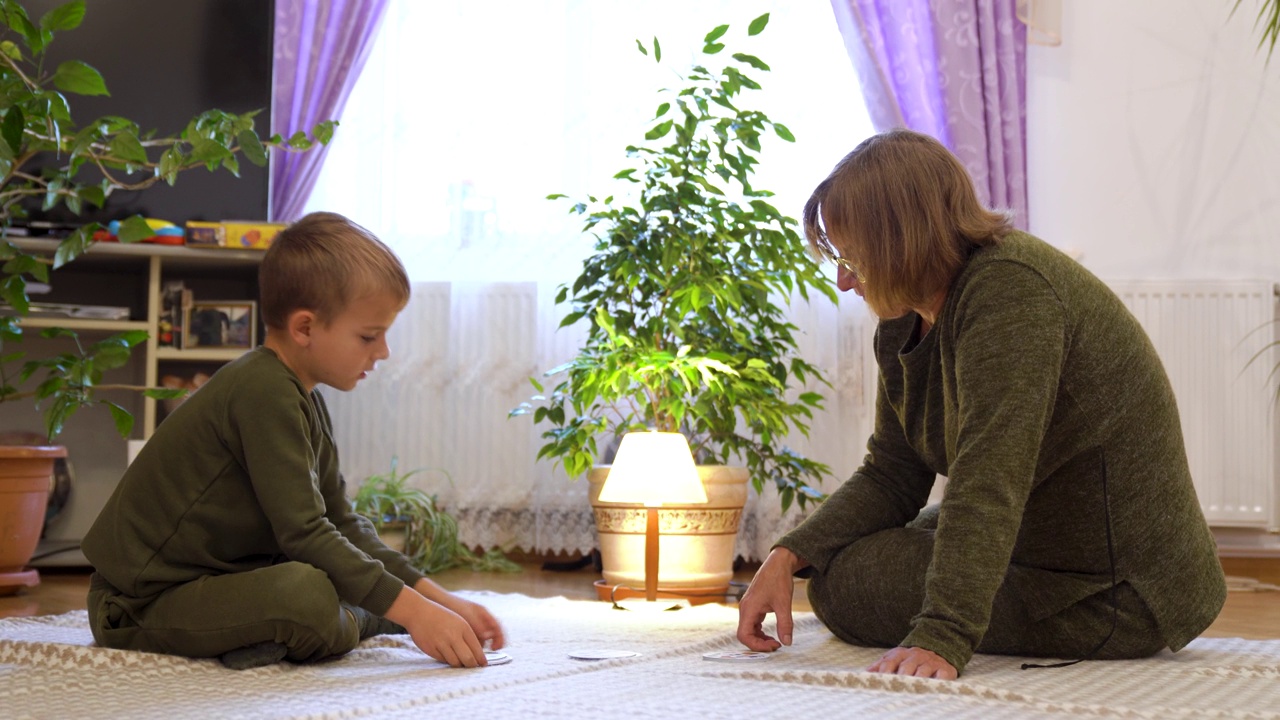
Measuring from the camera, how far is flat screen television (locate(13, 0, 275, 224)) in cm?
296

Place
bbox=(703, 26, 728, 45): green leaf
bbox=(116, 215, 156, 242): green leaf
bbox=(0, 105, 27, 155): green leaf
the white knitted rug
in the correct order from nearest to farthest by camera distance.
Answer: the white knitted rug, bbox=(0, 105, 27, 155): green leaf, bbox=(116, 215, 156, 242): green leaf, bbox=(703, 26, 728, 45): green leaf

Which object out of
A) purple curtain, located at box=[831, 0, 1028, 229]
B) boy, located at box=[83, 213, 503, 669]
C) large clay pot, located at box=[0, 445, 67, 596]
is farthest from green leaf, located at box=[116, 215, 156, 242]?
purple curtain, located at box=[831, 0, 1028, 229]

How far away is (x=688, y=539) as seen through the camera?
2.39m

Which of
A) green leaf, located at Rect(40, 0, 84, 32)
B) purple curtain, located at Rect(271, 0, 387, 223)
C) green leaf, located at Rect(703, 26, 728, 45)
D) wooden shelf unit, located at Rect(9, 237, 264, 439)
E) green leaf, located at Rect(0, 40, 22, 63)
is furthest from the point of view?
purple curtain, located at Rect(271, 0, 387, 223)

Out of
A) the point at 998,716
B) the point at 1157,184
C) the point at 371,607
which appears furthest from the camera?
the point at 1157,184

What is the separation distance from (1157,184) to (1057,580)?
2.03 meters

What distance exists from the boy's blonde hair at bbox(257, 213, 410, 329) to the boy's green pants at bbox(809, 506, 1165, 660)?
0.67 m

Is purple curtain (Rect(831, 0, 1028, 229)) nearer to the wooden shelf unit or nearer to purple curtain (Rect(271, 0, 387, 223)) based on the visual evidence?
purple curtain (Rect(271, 0, 387, 223))

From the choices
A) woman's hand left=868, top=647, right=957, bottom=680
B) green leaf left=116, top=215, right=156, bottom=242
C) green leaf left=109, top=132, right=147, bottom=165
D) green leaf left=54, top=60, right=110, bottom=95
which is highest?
green leaf left=54, top=60, right=110, bottom=95

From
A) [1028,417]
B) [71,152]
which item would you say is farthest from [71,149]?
[1028,417]

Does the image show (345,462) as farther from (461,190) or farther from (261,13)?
(261,13)

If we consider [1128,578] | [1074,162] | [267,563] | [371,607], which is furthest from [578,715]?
[1074,162]

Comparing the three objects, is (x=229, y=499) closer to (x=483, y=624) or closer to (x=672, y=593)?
(x=483, y=624)

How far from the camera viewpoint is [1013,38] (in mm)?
3082
